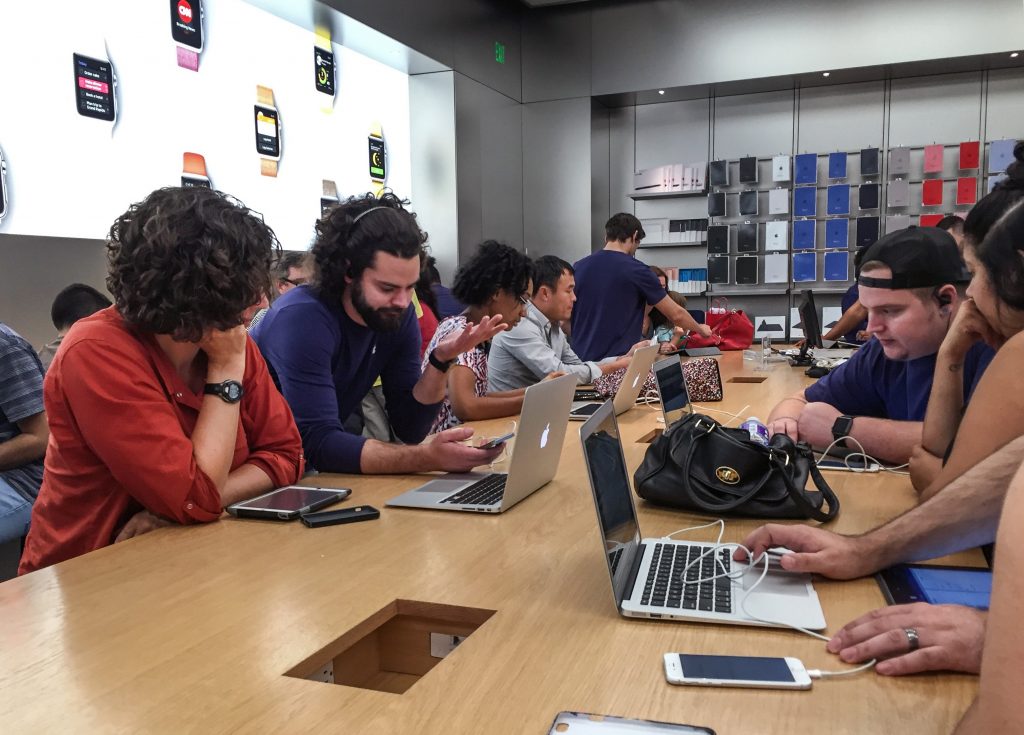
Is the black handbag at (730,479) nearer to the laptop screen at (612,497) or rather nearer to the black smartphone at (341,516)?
the laptop screen at (612,497)

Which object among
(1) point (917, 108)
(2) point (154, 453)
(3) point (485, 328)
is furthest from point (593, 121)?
(2) point (154, 453)

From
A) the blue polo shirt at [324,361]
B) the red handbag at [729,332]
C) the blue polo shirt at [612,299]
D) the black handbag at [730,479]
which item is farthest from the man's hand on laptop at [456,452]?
the red handbag at [729,332]

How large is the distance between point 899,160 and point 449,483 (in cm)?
676

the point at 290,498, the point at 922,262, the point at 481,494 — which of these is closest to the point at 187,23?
the point at 290,498

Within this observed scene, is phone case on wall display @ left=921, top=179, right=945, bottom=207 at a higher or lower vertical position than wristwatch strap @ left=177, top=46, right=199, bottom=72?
lower

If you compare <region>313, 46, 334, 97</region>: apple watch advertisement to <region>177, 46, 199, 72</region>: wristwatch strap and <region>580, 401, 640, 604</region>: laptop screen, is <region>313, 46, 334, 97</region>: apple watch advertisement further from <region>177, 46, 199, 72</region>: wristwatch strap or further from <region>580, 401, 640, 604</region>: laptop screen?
<region>580, 401, 640, 604</region>: laptop screen

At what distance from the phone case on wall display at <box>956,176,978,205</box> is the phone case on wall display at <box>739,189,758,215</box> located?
1.70 meters

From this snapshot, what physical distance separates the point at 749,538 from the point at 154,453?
109cm

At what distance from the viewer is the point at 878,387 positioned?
2.45 m

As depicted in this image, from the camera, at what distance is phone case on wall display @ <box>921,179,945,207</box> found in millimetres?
7129

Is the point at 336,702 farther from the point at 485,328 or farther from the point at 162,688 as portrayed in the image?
the point at 485,328

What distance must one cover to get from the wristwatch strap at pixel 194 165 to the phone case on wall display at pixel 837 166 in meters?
5.56

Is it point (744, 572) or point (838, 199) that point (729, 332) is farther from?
point (744, 572)

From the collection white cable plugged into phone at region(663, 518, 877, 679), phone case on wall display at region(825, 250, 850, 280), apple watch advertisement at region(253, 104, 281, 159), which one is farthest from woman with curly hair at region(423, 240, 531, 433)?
phone case on wall display at region(825, 250, 850, 280)
